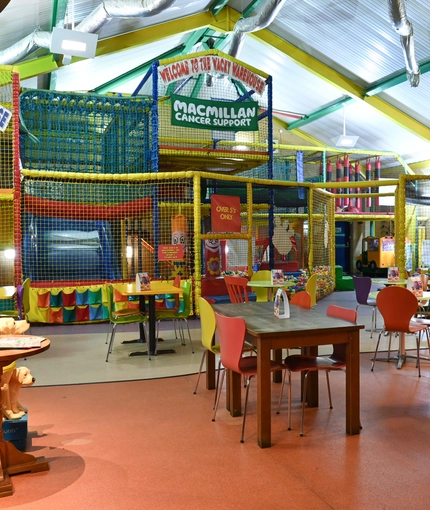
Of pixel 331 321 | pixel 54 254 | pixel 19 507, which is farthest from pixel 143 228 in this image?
pixel 19 507

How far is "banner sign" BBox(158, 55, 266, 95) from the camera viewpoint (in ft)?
29.0

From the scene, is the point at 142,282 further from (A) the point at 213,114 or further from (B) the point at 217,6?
(B) the point at 217,6

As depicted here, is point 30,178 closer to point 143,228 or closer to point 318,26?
point 143,228

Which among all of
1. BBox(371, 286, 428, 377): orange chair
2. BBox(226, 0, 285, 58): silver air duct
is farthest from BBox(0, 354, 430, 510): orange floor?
BBox(226, 0, 285, 58): silver air duct

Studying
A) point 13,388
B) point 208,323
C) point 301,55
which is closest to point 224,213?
point 208,323

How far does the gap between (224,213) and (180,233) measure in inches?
36.5

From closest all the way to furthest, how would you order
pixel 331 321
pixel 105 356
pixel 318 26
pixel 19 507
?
pixel 19 507 → pixel 331 321 → pixel 105 356 → pixel 318 26

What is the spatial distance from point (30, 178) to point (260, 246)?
22.9 feet

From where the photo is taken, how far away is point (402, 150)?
59.7 ft

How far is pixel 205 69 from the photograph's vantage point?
9039 millimetres

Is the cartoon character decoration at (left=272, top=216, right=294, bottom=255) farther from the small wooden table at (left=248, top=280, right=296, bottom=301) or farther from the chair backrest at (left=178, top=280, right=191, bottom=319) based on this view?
the chair backrest at (left=178, top=280, right=191, bottom=319)

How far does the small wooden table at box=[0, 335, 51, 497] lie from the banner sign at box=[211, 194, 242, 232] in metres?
5.88

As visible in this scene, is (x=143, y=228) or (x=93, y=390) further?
(x=143, y=228)

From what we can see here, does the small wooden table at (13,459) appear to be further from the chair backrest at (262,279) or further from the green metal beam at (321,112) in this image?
the green metal beam at (321,112)
